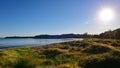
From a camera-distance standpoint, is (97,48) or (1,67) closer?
(1,67)

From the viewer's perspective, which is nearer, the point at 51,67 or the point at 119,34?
the point at 51,67

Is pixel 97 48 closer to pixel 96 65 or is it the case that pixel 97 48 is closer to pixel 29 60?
pixel 96 65

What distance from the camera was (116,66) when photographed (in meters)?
19.1

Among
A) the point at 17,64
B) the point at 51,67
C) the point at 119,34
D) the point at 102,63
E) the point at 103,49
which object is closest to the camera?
the point at 17,64

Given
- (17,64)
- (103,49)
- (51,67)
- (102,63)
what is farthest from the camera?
A: (103,49)

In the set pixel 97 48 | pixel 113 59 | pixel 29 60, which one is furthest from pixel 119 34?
pixel 29 60

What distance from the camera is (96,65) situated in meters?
19.7

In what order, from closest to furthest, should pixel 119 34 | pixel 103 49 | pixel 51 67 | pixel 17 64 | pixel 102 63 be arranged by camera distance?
pixel 17 64 → pixel 51 67 → pixel 102 63 → pixel 103 49 → pixel 119 34

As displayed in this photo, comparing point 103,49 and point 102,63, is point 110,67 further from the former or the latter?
point 103,49

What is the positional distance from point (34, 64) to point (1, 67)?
103 inches

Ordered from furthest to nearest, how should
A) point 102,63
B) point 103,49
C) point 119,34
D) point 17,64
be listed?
point 119,34
point 103,49
point 102,63
point 17,64

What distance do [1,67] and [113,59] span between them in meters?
9.63

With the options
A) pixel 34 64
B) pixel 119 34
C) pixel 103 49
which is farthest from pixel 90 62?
pixel 119 34

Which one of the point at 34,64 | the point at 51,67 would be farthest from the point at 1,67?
the point at 51,67
